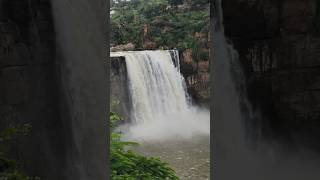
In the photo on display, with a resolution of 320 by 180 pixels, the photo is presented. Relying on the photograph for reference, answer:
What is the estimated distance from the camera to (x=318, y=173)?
2629mm

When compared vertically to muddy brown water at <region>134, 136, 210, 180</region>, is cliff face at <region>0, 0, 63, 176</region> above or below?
Result: above

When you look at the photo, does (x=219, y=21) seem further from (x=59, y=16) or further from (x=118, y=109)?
(x=118, y=109)

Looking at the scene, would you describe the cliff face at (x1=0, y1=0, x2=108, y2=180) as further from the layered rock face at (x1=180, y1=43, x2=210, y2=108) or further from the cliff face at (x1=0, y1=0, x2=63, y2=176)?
the layered rock face at (x1=180, y1=43, x2=210, y2=108)

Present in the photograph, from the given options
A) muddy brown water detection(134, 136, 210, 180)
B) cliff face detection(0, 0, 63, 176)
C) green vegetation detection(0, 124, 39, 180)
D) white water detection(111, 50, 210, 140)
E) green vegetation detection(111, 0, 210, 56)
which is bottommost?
muddy brown water detection(134, 136, 210, 180)

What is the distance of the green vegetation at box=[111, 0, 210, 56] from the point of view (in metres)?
20.6

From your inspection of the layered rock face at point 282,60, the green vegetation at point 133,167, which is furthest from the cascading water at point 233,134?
the green vegetation at point 133,167

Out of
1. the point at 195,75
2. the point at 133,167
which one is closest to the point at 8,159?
the point at 133,167

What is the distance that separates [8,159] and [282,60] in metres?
2.01

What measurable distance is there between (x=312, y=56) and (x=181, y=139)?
43.5 ft

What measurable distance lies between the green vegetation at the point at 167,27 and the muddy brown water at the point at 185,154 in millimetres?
5817

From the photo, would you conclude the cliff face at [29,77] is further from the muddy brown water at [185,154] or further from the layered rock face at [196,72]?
the layered rock face at [196,72]

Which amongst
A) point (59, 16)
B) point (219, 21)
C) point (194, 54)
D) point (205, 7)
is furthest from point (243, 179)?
point (205, 7)

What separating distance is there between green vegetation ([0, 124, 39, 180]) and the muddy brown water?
802 cm

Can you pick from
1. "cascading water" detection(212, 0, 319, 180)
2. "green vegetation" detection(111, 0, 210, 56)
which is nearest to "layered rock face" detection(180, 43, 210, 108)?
"green vegetation" detection(111, 0, 210, 56)
